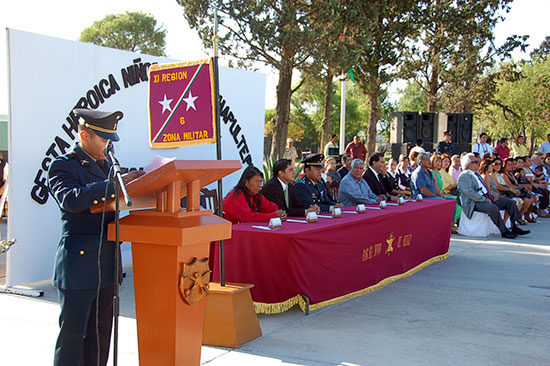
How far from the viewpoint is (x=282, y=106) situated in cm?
1777

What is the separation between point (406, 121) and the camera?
1655 centimetres

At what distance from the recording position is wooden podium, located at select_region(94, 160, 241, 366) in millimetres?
2789

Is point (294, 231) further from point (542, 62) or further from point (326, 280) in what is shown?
point (542, 62)

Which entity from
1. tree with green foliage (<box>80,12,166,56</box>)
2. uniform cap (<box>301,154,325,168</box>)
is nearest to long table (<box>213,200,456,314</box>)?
uniform cap (<box>301,154,325,168</box>)

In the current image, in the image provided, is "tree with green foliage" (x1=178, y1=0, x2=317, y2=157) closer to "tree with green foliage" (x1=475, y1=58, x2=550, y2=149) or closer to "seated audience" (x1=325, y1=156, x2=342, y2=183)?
"seated audience" (x1=325, y1=156, x2=342, y2=183)

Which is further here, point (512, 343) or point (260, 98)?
point (260, 98)

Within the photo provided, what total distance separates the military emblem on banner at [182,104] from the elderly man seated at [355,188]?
10.3ft

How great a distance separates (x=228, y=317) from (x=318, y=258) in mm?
1212

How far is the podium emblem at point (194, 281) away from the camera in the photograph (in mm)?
2812

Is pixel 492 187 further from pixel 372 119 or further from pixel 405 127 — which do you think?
pixel 372 119

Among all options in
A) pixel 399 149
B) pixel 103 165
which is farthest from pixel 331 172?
pixel 103 165

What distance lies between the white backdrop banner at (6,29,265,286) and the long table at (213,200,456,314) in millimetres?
2036

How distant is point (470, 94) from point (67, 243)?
27.3 meters

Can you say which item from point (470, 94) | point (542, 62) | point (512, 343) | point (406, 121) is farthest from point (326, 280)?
point (542, 62)
